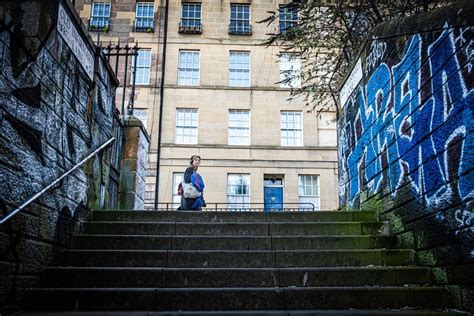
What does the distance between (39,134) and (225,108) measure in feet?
51.8

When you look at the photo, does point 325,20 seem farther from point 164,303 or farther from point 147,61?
point 147,61

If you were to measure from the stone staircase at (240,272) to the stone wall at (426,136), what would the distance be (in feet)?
1.18

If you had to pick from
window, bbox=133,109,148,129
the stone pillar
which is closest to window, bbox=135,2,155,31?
window, bbox=133,109,148,129

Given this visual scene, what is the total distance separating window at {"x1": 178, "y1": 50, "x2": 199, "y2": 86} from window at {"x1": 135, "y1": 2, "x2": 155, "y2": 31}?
2.09 m

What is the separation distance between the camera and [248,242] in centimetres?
527

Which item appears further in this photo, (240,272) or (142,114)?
(142,114)

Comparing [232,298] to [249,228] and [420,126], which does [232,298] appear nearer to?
[249,228]

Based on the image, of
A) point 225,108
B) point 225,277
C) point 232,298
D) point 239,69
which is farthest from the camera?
point 239,69

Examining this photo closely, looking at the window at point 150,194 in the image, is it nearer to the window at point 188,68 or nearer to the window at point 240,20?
the window at point 188,68

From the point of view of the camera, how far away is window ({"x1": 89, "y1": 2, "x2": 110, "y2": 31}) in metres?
20.8

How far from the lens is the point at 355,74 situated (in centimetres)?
725

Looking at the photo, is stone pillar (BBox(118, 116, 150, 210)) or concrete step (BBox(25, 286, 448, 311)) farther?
stone pillar (BBox(118, 116, 150, 210))

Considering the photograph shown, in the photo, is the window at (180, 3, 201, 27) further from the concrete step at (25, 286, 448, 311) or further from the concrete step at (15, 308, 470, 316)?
the concrete step at (15, 308, 470, 316)

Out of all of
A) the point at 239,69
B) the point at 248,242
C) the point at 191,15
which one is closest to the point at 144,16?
the point at 191,15
